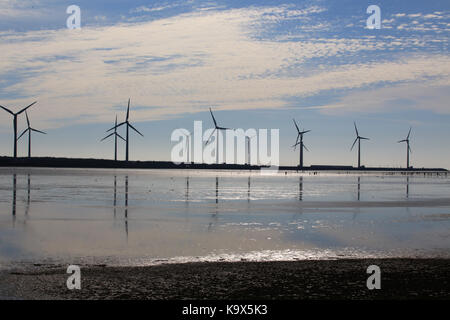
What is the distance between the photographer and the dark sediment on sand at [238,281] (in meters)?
11.3

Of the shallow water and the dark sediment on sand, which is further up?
the dark sediment on sand

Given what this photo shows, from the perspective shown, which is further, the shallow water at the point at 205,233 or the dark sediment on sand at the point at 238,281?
the shallow water at the point at 205,233

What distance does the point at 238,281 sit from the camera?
41.5ft

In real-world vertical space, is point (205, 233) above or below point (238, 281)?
below

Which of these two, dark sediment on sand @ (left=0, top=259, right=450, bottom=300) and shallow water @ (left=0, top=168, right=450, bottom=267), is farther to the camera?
shallow water @ (left=0, top=168, right=450, bottom=267)

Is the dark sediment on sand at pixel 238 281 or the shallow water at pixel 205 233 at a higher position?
the dark sediment on sand at pixel 238 281

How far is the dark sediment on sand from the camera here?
1131 cm

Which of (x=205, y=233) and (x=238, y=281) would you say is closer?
(x=238, y=281)
